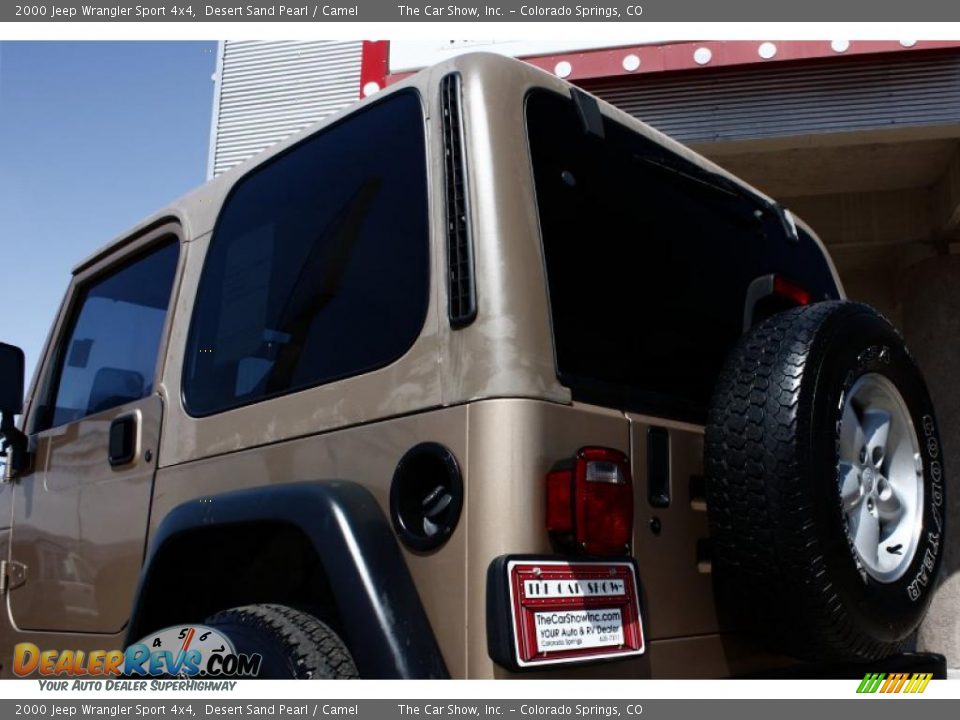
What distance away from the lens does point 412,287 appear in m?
2.03

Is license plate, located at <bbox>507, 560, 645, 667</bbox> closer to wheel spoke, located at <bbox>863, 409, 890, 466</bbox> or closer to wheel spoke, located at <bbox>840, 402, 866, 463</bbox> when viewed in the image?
wheel spoke, located at <bbox>840, 402, 866, 463</bbox>

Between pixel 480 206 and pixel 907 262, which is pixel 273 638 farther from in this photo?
pixel 907 262

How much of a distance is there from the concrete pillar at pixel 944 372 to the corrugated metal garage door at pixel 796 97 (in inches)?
85.0

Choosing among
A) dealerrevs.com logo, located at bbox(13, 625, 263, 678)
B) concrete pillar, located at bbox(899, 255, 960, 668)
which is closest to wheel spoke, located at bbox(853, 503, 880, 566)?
dealerrevs.com logo, located at bbox(13, 625, 263, 678)

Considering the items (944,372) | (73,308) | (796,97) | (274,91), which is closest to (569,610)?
(73,308)

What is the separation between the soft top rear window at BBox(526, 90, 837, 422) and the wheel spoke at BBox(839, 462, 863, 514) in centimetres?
36

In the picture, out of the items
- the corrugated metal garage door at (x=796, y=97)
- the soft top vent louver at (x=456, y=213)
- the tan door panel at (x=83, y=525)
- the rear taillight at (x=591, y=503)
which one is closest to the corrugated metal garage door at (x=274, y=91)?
the corrugated metal garage door at (x=796, y=97)

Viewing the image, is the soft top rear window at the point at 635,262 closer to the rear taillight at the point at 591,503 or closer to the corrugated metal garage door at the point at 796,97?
the rear taillight at the point at 591,503

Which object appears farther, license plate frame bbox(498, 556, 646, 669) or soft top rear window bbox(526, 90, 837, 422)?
soft top rear window bbox(526, 90, 837, 422)

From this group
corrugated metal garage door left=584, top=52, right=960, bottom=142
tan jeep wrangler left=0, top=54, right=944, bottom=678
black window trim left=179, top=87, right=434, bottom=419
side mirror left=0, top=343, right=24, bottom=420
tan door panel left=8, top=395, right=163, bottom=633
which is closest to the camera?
tan jeep wrangler left=0, top=54, right=944, bottom=678

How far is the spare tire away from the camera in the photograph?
76.6 inches

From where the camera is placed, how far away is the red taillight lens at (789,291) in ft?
8.89

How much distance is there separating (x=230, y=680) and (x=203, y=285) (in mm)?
1205

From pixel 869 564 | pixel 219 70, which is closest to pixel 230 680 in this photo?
pixel 869 564
